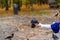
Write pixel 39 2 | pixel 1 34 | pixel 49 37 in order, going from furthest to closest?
pixel 39 2 → pixel 1 34 → pixel 49 37

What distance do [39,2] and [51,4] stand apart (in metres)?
3.70

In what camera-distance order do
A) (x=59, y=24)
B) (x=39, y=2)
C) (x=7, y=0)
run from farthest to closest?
(x=39, y=2) < (x=7, y=0) < (x=59, y=24)

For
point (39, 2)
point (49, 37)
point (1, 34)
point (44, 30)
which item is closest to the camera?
point (49, 37)

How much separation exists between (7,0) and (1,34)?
1832cm

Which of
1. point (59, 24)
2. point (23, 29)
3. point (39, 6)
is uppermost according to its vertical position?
point (59, 24)

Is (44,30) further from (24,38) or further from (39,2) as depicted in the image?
(39,2)

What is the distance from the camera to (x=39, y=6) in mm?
33938

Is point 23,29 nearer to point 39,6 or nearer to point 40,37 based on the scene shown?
point 40,37

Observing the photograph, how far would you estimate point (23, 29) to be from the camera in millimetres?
12531

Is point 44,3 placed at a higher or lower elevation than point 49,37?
lower

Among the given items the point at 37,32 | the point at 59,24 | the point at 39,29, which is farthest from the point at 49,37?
the point at 59,24

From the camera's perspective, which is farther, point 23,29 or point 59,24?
point 23,29

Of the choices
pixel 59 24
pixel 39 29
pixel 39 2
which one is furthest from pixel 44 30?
pixel 39 2

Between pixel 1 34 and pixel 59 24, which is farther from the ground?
pixel 59 24
